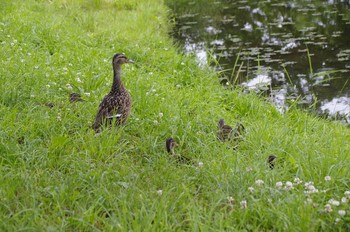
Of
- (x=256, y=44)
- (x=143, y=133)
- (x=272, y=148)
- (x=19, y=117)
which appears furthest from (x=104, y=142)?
(x=256, y=44)

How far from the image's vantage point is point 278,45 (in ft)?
39.4

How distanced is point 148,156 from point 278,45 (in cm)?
778

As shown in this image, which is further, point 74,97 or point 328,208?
point 74,97

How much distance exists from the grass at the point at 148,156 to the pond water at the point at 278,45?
4.03 feet

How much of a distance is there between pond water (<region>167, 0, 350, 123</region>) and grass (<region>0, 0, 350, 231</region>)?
123 centimetres

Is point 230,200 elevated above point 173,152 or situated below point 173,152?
above

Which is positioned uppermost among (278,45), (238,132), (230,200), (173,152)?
(230,200)

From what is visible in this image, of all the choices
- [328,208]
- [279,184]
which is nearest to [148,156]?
[279,184]

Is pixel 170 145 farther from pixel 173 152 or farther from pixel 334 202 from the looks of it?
pixel 334 202

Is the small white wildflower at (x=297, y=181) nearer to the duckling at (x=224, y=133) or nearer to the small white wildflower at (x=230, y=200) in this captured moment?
the small white wildflower at (x=230, y=200)

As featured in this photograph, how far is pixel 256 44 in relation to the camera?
40.2 feet

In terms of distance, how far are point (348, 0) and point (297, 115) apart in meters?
11.8

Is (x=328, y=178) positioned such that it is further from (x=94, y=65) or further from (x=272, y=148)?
(x=94, y=65)

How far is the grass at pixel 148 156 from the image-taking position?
365 centimetres
